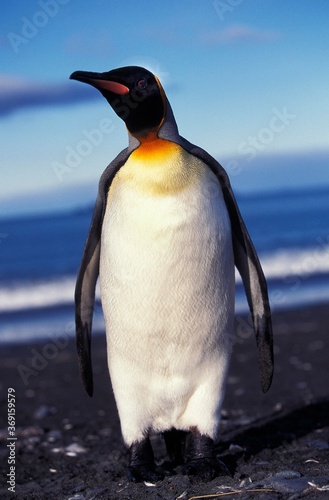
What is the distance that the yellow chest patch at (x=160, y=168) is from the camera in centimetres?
367

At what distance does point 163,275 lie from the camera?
3662mm

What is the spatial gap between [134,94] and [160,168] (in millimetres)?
365

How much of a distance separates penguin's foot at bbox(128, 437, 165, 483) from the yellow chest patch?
4.18 ft

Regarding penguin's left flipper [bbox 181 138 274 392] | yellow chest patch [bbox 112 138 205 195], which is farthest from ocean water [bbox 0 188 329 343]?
yellow chest patch [bbox 112 138 205 195]

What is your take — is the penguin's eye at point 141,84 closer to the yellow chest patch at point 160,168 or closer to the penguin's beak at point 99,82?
the penguin's beak at point 99,82

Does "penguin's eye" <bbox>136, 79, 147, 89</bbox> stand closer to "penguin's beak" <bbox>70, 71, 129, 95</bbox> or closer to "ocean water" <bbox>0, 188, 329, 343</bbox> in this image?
"penguin's beak" <bbox>70, 71, 129, 95</bbox>

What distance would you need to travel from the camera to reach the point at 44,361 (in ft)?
27.3

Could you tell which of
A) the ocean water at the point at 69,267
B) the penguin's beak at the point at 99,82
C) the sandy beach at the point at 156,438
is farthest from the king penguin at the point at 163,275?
the ocean water at the point at 69,267

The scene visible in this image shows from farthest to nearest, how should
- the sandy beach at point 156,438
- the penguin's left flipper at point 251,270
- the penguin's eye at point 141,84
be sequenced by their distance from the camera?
the penguin's left flipper at point 251,270, the penguin's eye at point 141,84, the sandy beach at point 156,438

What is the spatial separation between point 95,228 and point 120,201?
359 millimetres

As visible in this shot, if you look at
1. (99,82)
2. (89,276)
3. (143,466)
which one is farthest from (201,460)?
(99,82)

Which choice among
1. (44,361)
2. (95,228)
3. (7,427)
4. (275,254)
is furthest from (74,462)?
(275,254)

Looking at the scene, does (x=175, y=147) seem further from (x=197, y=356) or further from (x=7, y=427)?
(x=7, y=427)

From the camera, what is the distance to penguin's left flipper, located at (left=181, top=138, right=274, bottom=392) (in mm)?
3926
